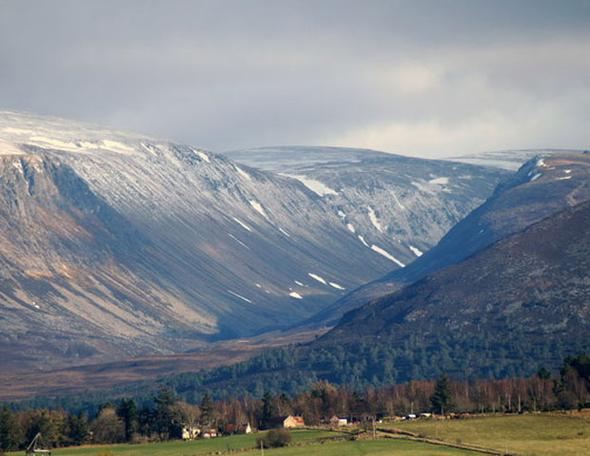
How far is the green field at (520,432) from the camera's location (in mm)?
140000

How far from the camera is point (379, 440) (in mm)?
158125

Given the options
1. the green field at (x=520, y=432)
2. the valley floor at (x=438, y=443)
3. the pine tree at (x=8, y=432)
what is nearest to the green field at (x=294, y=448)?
the valley floor at (x=438, y=443)

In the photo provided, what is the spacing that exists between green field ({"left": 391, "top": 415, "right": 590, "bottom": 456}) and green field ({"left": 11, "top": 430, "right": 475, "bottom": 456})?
18.5ft

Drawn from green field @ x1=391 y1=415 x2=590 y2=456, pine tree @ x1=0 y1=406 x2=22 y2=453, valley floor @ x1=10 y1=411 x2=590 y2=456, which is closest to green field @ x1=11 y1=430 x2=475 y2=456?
valley floor @ x1=10 y1=411 x2=590 y2=456

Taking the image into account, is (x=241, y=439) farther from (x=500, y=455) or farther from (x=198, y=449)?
(x=500, y=455)

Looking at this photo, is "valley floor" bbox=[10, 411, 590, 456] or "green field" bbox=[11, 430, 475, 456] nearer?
"valley floor" bbox=[10, 411, 590, 456]

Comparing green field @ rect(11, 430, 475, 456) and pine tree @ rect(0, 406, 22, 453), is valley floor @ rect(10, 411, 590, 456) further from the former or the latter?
pine tree @ rect(0, 406, 22, 453)

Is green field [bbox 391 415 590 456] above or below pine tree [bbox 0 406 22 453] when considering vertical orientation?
below

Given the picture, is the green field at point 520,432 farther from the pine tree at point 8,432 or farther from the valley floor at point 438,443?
the pine tree at point 8,432

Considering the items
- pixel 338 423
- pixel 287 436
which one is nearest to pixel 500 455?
pixel 287 436

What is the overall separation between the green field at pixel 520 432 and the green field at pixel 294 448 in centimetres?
564

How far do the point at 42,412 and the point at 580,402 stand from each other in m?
73.5

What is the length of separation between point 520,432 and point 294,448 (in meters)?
24.7

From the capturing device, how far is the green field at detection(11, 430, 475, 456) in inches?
5733
